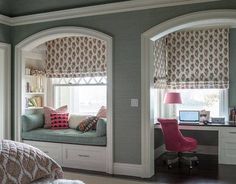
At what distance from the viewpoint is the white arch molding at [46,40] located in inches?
192

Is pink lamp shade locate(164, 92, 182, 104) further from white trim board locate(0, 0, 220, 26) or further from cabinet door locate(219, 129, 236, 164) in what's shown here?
white trim board locate(0, 0, 220, 26)

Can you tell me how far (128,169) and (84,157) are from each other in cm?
83

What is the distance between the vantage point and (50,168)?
2.92m

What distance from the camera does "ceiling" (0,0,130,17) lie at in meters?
5.13

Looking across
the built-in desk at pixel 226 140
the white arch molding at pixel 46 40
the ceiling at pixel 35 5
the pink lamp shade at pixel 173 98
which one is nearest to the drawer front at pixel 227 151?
the built-in desk at pixel 226 140

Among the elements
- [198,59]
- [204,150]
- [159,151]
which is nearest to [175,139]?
[159,151]

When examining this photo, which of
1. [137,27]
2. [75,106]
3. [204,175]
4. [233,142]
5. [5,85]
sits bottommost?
[204,175]

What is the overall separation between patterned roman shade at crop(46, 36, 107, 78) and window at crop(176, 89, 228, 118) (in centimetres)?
189

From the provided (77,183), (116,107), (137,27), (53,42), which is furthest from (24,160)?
(53,42)

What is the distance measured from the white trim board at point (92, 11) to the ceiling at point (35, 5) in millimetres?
91

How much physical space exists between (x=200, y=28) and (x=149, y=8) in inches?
82.5

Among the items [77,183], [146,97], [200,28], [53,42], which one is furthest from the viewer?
[53,42]

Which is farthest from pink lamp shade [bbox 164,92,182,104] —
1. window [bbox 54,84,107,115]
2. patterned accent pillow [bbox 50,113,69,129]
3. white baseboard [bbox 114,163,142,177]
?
patterned accent pillow [bbox 50,113,69,129]

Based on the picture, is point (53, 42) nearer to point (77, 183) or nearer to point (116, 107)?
point (116, 107)
